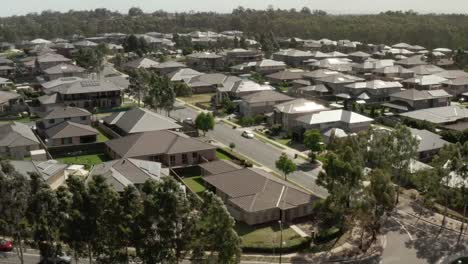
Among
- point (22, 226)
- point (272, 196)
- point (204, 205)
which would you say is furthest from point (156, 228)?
point (272, 196)

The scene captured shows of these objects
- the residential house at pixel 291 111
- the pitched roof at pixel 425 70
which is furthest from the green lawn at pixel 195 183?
the pitched roof at pixel 425 70

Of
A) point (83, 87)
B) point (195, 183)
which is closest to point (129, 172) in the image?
point (195, 183)

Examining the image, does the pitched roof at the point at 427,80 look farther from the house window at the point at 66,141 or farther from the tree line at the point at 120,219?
the tree line at the point at 120,219

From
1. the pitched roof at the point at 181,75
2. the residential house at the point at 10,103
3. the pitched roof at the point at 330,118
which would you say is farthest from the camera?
the pitched roof at the point at 181,75

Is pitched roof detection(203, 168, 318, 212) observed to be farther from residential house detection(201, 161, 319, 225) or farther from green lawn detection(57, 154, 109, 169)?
green lawn detection(57, 154, 109, 169)

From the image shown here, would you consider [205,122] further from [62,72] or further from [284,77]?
[62,72]

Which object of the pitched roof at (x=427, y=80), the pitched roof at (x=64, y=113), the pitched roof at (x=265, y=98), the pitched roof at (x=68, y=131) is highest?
the pitched roof at (x=427, y=80)
